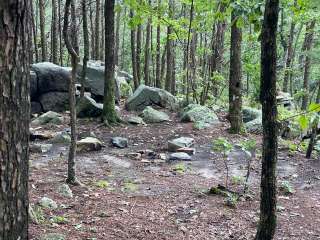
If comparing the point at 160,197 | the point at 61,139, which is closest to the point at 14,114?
the point at 160,197

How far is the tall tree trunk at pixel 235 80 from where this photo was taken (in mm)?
11969

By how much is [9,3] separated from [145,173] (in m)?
5.76

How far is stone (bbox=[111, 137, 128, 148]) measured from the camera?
10.2 meters

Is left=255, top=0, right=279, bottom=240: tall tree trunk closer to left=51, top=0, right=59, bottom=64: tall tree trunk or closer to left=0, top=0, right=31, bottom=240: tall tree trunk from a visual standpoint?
left=0, top=0, right=31, bottom=240: tall tree trunk

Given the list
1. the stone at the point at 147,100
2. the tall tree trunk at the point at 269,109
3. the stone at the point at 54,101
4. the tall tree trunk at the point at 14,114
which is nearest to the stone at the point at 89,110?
the stone at the point at 54,101

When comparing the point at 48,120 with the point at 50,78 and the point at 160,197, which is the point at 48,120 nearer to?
the point at 50,78

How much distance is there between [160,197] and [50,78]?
915cm

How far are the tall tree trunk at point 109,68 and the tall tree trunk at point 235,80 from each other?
337 cm

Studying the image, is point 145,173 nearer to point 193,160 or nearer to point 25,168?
point 193,160

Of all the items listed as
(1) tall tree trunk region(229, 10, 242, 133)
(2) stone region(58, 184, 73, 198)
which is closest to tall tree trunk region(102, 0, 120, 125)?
(1) tall tree trunk region(229, 10, 242, 133)

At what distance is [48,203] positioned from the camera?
5637 millimetres

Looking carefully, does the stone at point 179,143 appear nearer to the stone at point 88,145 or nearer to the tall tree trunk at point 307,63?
the stone at point 88,145

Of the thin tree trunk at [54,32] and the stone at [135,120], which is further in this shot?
the thin tree trunk at [54,32]

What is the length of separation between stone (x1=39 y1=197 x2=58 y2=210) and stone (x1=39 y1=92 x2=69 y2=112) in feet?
29.6
